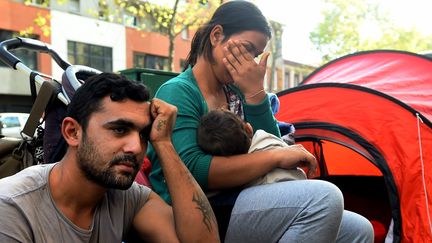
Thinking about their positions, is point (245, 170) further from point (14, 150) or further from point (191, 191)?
point (14, 150)

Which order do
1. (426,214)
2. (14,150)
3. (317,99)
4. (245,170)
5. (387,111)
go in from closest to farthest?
(245,170) < (14,150) < (426,214) < (387,111) < (317,99)

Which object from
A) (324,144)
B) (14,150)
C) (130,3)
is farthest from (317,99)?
(130,3)

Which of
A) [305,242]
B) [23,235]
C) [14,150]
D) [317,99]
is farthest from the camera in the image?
[317,99]

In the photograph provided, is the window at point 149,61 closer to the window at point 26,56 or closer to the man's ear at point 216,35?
the window at point 26,56

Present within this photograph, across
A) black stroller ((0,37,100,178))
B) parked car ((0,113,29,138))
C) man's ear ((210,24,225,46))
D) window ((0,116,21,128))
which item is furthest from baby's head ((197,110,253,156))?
window ((0,116,21,128))

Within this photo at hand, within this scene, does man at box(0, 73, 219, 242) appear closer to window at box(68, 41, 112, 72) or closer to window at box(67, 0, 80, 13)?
window at box(68, 41, 112, 72)

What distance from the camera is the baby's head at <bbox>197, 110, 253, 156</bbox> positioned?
1756mm

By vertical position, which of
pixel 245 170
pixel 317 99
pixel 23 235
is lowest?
pixel 23 235

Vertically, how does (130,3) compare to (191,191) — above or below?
above

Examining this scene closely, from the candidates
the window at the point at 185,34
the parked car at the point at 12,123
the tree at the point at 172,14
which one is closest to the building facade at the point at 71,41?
the window at the point at 185,34

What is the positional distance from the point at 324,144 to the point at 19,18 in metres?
16.7

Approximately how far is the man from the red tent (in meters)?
1.73

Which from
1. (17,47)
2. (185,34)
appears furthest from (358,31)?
(17,47)

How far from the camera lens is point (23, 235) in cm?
→ 135
